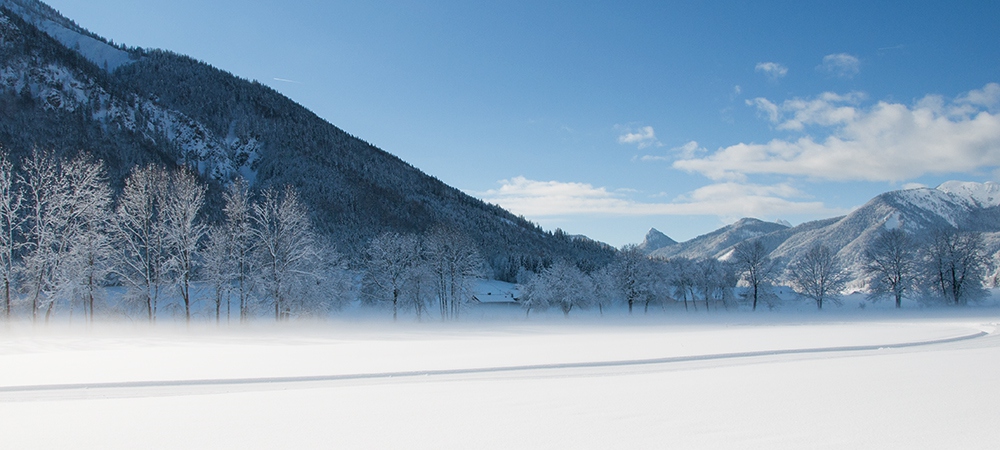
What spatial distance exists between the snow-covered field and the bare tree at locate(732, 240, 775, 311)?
61047 mm

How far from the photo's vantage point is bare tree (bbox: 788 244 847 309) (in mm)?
73812

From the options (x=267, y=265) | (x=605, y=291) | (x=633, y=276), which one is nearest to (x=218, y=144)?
(x=605, y=291)

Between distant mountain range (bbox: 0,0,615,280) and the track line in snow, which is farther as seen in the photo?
distant mountain range (bbox: 0,0,615,280)

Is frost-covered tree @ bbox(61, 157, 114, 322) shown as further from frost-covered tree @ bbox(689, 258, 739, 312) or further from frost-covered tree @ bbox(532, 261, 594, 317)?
frost-covered tree @ bbox(689, 258, 739, 312)

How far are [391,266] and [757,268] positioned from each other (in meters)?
55.6

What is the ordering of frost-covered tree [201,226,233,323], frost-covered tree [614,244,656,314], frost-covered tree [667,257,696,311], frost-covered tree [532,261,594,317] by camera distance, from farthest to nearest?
frost-covered tree [667,257,696,311] → frost-covered tree [614,244,656,314] → frost-covered tree [532,261,594,317] → frost-covered tree [201,226,233,323]

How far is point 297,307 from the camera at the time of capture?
144ft

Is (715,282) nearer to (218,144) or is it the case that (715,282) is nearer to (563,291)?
(563,291)

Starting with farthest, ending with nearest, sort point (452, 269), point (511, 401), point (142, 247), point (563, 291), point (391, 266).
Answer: point (563, 291) → point (452, 269) → point (391, 266) → point (142, 247) → point (511, 401)

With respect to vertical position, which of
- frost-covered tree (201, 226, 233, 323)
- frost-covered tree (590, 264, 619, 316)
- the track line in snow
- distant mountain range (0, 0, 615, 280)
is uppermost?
distant mountain range (0, 0, 615, 280)

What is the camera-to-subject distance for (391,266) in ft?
193

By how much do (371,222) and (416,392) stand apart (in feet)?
446

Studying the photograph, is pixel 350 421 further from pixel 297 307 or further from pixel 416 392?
pixel 297 307

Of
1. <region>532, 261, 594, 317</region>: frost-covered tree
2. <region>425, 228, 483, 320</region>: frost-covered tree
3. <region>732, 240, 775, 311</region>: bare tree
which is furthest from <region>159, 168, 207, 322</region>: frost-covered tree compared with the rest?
<region>732, 240, 775, 311</region>: bare tree
